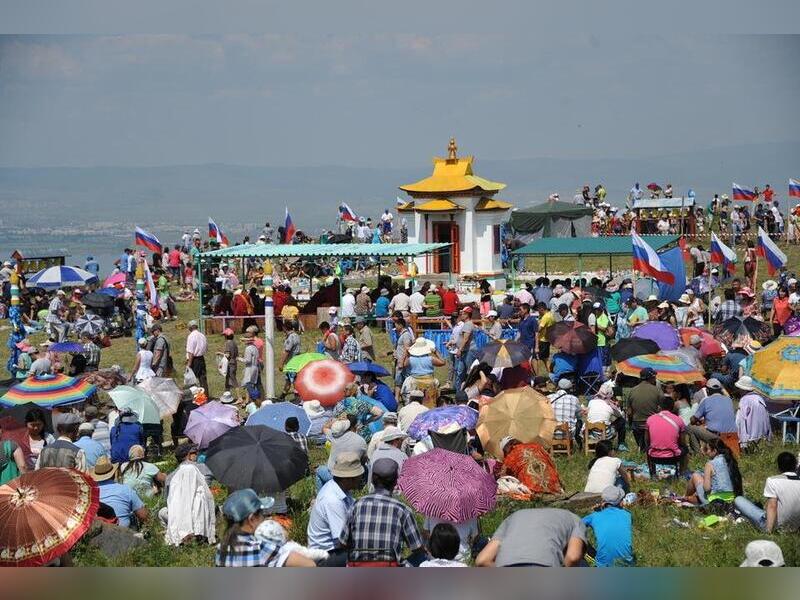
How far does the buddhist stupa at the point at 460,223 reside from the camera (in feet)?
116

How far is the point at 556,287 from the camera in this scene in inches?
971

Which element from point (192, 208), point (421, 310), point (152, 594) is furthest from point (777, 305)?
point (192, 208)

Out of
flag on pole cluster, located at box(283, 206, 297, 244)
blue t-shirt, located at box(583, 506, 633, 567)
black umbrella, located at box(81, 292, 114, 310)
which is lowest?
blue t-shirt, located at box(583, 506, 633, 567)

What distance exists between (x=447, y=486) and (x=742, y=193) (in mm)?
29900

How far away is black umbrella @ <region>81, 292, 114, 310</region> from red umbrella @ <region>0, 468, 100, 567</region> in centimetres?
1884

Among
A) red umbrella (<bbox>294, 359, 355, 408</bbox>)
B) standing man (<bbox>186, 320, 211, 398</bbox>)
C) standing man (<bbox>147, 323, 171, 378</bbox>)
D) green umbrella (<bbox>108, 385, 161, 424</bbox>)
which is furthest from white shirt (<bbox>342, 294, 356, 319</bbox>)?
green umbrella (<bbox>108, 385, 161, 424</bbox>)

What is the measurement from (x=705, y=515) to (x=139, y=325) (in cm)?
1407

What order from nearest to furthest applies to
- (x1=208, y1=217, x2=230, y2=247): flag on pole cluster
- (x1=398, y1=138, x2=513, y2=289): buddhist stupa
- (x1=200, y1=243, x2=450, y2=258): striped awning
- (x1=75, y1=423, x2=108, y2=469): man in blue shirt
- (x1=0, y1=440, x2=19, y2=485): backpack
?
(x1=0, y1=440, x2=19, y2=485): backpack < (x1=75, y1=423, x2=108, y2=469): man in blue shirt < (x1=200, y1=243, x2=450, y2=258): striped awning < (x1=398, y1=138, x2=513, y2=289): buddhist stupa < (x1=208, y1=217, x2=230, y2=247): flag on pole cluster

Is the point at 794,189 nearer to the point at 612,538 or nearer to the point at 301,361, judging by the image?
the point at 301,361

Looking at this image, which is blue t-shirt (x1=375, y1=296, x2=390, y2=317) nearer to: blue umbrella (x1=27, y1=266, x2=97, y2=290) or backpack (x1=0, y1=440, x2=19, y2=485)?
blue umbrella (x1=27, y1=266, x2=97, y2=290)

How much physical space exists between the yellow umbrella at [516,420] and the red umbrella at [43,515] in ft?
18.4

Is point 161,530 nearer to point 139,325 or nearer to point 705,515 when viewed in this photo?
point 705,515

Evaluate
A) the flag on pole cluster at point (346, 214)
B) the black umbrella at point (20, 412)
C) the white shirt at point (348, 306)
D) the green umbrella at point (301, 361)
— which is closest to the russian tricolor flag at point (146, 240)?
the white shirt at point (348, 306)

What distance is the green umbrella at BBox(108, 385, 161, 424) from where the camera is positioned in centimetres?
1460
